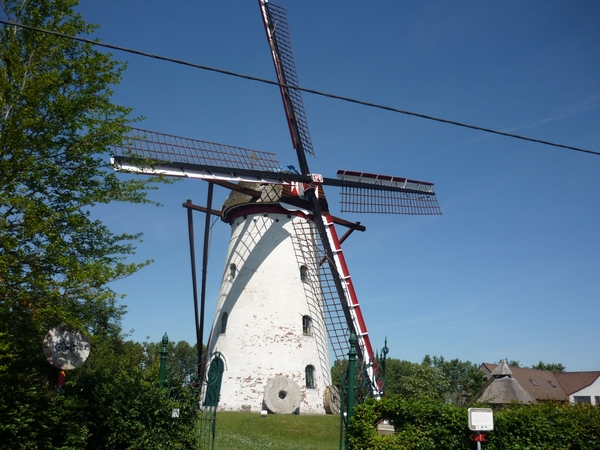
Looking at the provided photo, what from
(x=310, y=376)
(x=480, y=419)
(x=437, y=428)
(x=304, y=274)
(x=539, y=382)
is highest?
(x=304, y=274)

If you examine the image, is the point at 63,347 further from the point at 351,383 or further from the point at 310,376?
the point at 310,376

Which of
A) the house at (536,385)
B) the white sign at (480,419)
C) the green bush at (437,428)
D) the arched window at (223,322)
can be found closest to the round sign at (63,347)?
the green bush at (437,428)

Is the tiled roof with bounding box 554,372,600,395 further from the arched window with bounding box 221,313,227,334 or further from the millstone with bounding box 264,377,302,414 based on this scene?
the arched window with bounding box 221,313,227,334

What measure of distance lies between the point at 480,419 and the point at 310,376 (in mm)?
12927

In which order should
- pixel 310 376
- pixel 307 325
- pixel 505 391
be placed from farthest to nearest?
pixel 505 391, pixel 307 325, pixel 310 376

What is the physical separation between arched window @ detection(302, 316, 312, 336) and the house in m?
24.5

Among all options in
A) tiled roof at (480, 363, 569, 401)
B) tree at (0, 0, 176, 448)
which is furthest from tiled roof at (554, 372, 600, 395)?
tree at (0, 0, 176, 448)

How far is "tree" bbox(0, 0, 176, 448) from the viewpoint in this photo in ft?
27.0

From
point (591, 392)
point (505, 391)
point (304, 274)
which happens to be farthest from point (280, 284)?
point (591, 392)

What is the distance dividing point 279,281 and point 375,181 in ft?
20.7

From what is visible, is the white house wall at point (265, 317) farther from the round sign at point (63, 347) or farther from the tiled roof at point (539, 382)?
the tiled roof at point (539, 382)

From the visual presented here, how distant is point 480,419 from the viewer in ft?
31.2

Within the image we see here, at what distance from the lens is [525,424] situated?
10.9 metres

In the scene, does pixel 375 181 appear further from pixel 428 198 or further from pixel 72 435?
pixel 72 435
